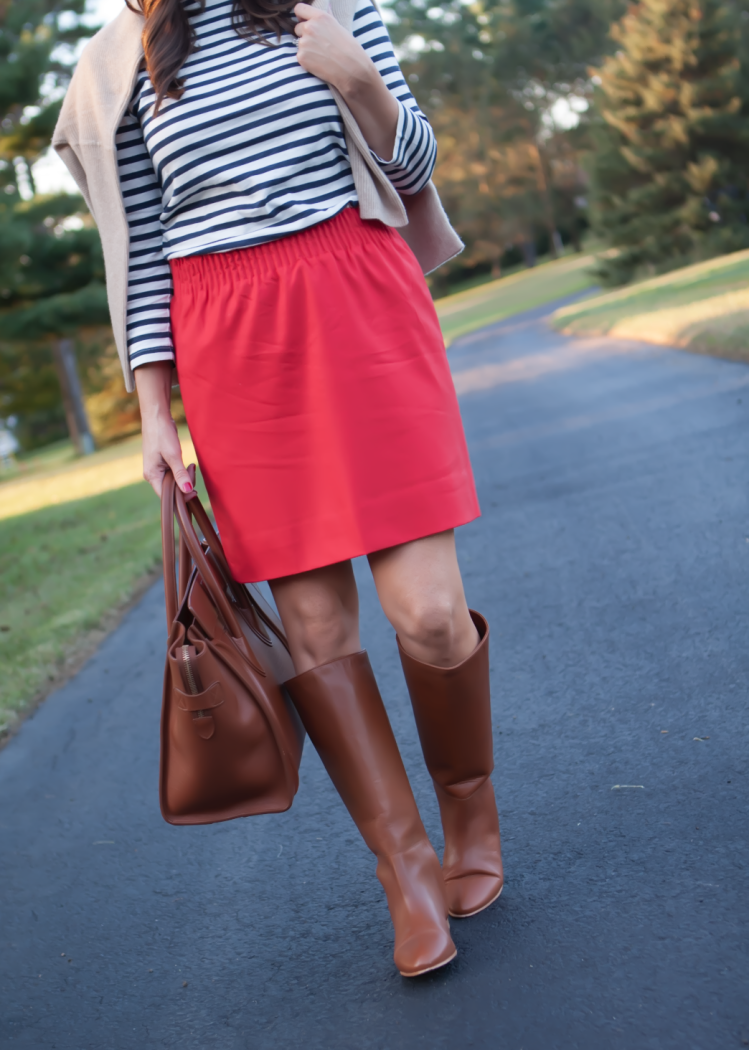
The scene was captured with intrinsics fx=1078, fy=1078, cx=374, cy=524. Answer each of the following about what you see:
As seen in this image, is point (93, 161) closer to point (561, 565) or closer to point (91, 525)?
point (561, 565)

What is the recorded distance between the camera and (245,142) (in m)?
2.01

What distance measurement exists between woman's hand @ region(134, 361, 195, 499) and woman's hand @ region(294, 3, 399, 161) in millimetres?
637

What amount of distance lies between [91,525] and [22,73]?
1106 centimetres

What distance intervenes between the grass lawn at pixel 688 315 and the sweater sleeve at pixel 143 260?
7919 millimetres

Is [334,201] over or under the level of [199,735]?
over

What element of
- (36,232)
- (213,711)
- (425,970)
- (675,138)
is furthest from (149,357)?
(675,138)

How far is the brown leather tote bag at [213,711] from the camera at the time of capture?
196cm

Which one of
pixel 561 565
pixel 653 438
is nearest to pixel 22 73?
pixel 653 438

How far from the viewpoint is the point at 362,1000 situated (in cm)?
202

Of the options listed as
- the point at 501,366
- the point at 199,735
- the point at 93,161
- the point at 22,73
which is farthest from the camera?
the point at 22,73

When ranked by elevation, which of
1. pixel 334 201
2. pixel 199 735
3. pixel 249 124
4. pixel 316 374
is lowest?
pixel 199 735

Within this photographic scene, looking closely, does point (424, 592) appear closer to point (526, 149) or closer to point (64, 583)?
point (64, 583)

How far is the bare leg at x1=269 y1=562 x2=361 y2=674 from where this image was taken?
2.12m

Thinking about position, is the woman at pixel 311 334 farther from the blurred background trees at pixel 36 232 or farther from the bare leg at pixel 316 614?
the blurred background trees at pixel 36 232
